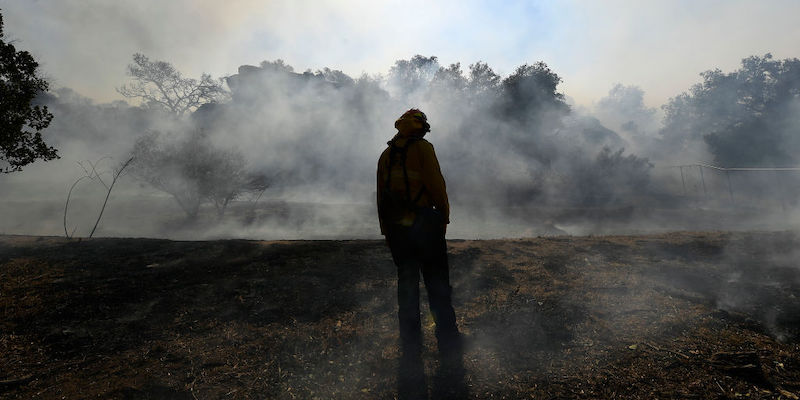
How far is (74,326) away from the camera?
292cm

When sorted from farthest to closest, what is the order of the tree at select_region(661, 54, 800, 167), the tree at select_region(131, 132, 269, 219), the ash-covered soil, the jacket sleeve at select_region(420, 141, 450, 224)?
1. the tree at select_region(661, 54, 800, 167)
2. the tree at select_region(131, 132, 269, 219)
3. the jacket sleeve at select_region(420, 141, 450, 224)
4. the ash-covered soil

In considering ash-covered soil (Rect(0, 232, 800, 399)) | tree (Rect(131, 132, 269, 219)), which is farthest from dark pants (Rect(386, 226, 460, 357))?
tree (Rect(131, 132, 269, 219))

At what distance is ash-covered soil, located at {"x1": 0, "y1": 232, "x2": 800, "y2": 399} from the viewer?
211 centimetres

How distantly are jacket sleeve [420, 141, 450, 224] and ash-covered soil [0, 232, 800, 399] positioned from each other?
106 cm

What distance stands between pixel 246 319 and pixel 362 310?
1.03m

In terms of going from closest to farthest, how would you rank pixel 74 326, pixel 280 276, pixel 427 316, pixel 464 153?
pixel 74 326 < pixel 427 316 < pixel 280 276 < pixel 464 153

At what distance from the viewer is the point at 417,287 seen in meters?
2.55

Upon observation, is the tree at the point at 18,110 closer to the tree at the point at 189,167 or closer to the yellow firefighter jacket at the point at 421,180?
the yellow firefighter jacket at the point at 421,180

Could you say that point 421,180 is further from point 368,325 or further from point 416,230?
point 368,325

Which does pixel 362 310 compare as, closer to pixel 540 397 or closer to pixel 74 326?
pixel 540 397

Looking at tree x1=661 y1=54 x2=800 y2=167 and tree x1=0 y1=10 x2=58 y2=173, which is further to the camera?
tree x1=661 y1=54 x2=800 y2=167

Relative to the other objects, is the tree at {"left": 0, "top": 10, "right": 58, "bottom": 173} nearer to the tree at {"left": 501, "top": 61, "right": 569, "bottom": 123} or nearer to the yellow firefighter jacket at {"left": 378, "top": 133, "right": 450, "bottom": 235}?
the yellow firefighter jacket at {"left": 378, "top": 133, "right": 450, "bottom": 235}

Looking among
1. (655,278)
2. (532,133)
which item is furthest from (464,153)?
(655,278)

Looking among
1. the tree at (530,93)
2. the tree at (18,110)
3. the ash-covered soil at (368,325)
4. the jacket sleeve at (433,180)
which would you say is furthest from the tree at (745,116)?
the tree at (18,110)
